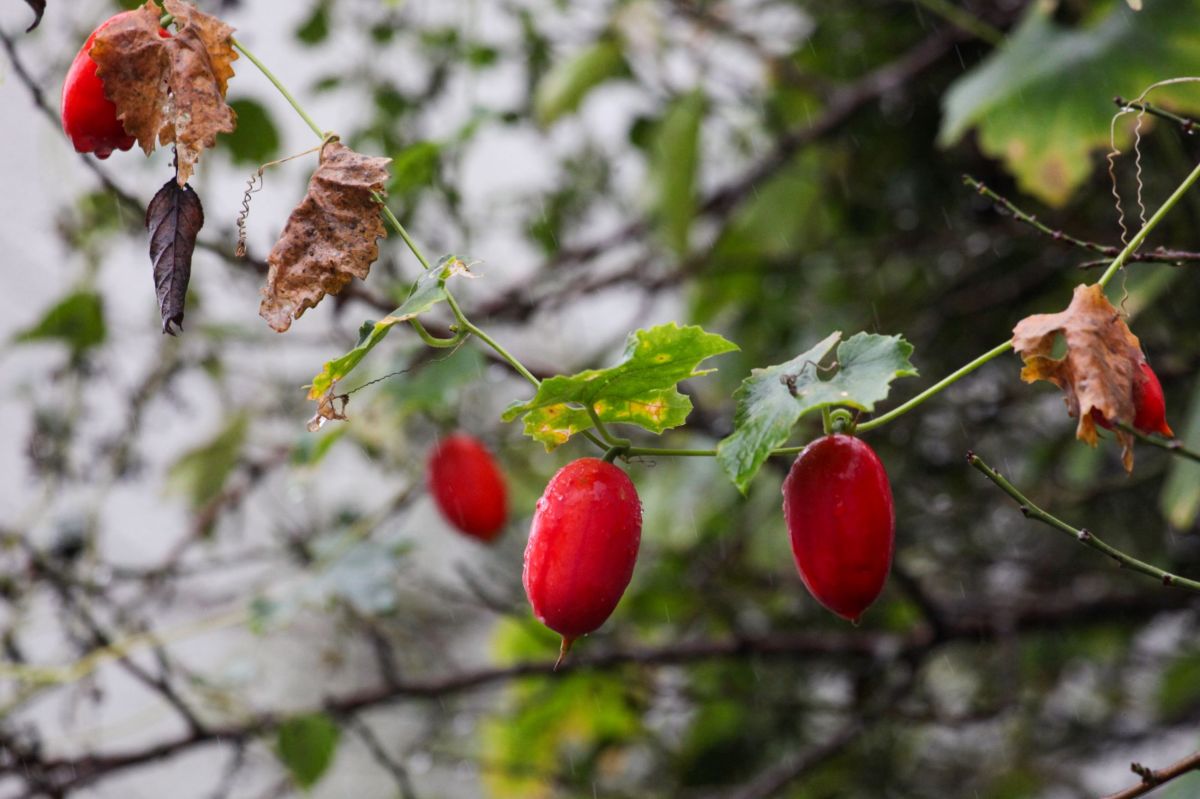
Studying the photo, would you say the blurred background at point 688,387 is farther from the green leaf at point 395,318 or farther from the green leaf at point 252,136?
Result: the green leaf at point 395,318

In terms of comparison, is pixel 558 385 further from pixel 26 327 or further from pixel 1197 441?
pixel 26 327

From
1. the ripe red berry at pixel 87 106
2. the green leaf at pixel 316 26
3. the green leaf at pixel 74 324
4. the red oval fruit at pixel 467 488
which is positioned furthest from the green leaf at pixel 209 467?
the ripe red berry at pixel 87 106

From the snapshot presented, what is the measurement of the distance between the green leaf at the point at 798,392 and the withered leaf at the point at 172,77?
1.07 ft

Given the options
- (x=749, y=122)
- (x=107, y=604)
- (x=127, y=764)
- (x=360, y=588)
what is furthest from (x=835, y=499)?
(x=749, y=122)

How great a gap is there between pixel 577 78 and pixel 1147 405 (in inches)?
59.4

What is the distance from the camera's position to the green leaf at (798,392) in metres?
0.59

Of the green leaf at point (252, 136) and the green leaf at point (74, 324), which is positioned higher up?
the green leaf at point (252, 136)

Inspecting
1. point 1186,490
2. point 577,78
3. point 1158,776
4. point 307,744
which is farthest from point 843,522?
point 577,78

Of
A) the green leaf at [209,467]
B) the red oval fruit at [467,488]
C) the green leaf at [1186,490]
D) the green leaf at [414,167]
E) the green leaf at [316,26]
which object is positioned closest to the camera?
the green leaf at [1186,490]

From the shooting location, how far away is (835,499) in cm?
63

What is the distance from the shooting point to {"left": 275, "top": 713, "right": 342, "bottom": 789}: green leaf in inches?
66.0

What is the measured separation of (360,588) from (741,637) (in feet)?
1.89

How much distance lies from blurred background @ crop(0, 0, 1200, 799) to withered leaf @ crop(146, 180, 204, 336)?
754mm

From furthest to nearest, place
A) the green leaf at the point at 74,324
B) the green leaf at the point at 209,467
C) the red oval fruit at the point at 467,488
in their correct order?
1. the green leaf at the point at 209,467
2. the green leaf at the point at 74,324
3. the red oval fruit at the point at 467,488
